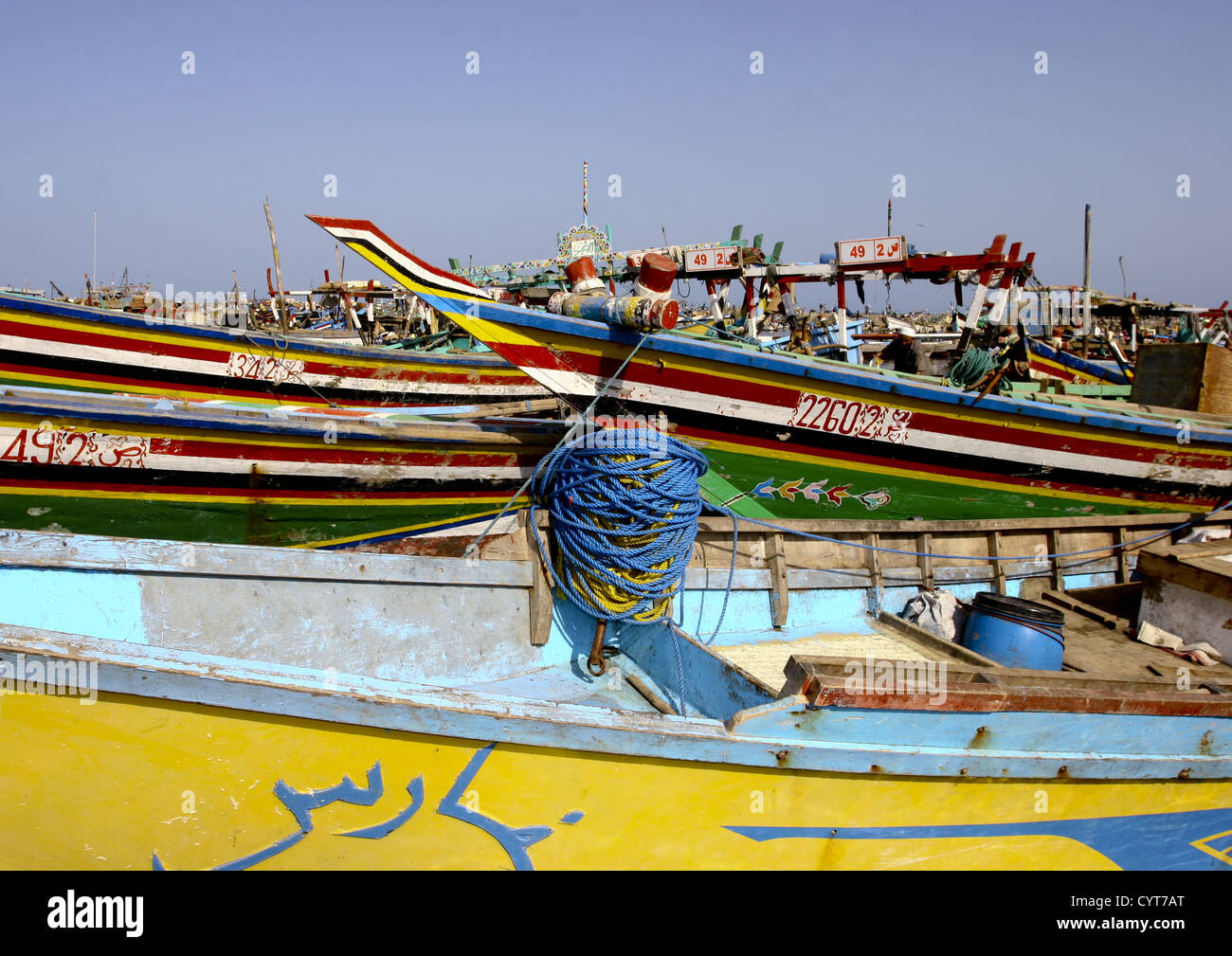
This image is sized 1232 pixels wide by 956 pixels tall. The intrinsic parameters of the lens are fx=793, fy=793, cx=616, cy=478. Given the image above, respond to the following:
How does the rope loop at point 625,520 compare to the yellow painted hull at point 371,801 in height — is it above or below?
above

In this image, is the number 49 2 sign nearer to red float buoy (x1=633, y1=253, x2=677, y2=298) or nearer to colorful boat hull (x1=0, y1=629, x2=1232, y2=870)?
red float buoy (x1=633, y1=253, x2=677, y2=298)

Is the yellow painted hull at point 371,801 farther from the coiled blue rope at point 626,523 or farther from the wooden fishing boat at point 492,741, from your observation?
the coiled blue rope at point 626,523

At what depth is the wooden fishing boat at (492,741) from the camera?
2.33 m

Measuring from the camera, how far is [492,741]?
8.10 ft

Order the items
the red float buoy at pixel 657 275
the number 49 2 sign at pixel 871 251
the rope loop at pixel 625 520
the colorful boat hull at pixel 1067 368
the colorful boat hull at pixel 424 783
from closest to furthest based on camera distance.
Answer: the colorful boat hull at pixel 424 783
the rope loop at pixel 625 520
the red float buoy at pixel 657 275
the number 49 2 sign at pixel 871 251
the colorful boat hull at pixel 1067 368

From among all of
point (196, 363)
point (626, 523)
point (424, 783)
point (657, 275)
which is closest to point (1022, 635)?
point (626, 523)

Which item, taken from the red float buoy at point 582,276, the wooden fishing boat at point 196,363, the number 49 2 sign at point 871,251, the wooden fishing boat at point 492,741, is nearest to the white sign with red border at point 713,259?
the number 49 2 sign at point 871,251

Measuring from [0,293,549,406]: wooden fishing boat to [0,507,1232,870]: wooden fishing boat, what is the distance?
6.18 meters

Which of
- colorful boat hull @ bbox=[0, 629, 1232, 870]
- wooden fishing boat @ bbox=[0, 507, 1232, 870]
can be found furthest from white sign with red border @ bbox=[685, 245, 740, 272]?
colorful boat hull @ bbox=[0, 629, 1232, 870]

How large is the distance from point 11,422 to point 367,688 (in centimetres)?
468

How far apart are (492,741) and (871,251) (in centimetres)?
639

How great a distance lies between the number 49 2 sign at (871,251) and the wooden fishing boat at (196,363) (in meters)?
5.35
